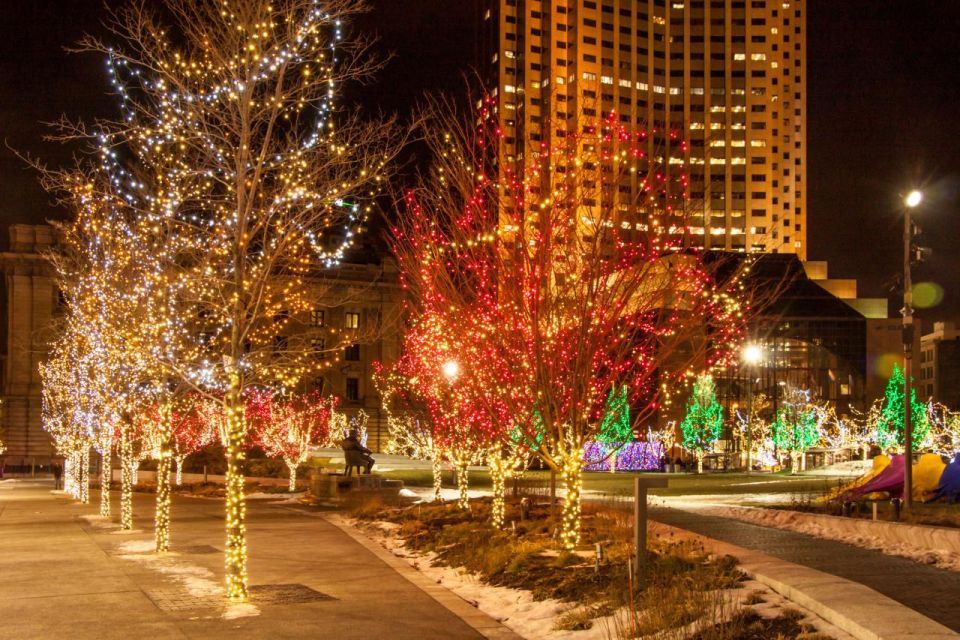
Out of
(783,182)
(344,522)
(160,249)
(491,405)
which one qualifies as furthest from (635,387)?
(783,182)

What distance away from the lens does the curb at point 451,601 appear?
11781mm

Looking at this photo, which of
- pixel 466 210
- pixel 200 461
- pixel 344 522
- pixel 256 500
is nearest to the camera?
pixel 466 210

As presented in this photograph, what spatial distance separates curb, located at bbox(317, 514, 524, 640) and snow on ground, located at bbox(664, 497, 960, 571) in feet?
20.7

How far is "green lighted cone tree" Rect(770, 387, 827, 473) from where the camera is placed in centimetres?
5847

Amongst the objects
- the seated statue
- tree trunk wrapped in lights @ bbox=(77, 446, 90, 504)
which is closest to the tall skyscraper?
the seated statue

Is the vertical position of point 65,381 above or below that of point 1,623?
above

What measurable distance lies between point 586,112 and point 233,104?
7.24 m

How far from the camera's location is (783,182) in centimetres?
18175

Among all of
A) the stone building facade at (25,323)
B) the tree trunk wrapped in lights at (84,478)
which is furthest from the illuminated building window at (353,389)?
the tree trunk wrapped in lights at (84,478)

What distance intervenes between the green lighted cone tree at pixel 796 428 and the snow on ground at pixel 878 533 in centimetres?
3487

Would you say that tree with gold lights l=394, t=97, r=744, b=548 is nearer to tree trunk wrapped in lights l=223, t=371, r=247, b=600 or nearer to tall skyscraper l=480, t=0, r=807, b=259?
tree trunk wrapped in lights l=223, t=371, r=247, b=600

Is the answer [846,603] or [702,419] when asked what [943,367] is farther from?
[846,603]

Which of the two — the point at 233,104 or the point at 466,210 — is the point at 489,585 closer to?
the point at 466,210

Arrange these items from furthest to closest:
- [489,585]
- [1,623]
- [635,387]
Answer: [635,387] → [489,585] → [1,623]
